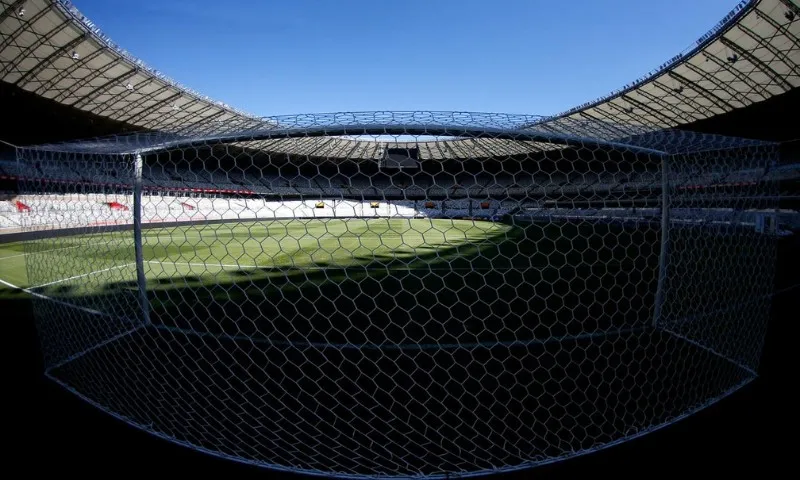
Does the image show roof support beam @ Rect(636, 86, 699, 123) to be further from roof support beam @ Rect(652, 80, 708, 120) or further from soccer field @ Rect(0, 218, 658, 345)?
soccer field @ Rect(0, 218, 658, 345)

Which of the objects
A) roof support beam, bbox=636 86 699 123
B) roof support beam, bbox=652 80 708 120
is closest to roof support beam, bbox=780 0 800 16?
roof support beam, bbox=652 80 708 120

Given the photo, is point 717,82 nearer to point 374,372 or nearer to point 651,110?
point 651,110

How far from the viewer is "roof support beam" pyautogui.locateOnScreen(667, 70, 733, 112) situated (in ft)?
A: 62.8

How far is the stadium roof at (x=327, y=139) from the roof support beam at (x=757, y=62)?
0.03m

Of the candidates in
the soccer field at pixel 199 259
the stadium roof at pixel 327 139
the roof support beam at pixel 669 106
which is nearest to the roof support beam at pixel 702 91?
the stadium roof at pixel 327 139

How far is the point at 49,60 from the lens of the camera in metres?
17.0

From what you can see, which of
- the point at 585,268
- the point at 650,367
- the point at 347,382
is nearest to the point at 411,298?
the point at 347,382

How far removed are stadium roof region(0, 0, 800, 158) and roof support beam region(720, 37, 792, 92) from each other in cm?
3

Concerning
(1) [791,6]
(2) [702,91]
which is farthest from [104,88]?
(2) [702,91]

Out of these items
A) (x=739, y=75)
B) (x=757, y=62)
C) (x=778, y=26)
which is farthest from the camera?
(x=739, y=75)

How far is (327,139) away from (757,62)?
1942 cm

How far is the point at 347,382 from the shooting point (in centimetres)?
238

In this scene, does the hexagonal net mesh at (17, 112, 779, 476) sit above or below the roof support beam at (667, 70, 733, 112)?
below

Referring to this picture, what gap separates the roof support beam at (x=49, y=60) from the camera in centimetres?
1640
